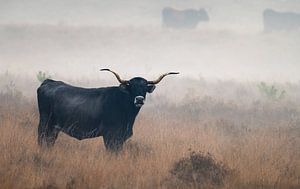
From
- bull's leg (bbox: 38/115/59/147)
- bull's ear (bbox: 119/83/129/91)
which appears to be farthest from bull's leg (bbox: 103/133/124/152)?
bull's leg (bbox: 38/115/59/147)

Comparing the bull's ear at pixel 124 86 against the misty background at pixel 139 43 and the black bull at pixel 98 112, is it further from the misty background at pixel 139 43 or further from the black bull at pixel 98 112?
the misty background at pixel 139 43

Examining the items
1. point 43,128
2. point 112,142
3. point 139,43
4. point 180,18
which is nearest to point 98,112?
point 112,142

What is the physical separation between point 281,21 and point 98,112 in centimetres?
5766

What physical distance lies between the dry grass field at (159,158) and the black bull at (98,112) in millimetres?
328

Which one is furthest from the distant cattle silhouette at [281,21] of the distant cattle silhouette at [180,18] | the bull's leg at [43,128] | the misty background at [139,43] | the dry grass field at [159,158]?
the bull's leg at [43,128]

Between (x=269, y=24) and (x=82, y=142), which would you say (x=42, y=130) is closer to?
(x=82, y=142)

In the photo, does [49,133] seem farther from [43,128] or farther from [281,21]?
[281,21]

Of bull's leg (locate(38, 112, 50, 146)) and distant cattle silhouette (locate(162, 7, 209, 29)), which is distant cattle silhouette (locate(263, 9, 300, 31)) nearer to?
distant cattle silhouette (locate(162, 7, 209, 29))

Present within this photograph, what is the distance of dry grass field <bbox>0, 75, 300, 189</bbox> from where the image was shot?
7.30m

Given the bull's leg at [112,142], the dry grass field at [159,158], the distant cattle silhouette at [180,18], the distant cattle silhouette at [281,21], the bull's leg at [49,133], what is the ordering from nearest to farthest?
the dry grass field at [159,158] → the bull's leg at [112,142] → the bull's leg at [49,133] → the distant cattle silhouette at [180,18] → the distant cattle silhouette at [281,21]

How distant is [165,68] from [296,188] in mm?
40320

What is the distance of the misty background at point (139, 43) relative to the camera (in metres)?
45.9

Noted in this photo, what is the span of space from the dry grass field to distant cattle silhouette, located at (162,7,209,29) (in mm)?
49770

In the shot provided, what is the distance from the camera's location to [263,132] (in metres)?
12.5
